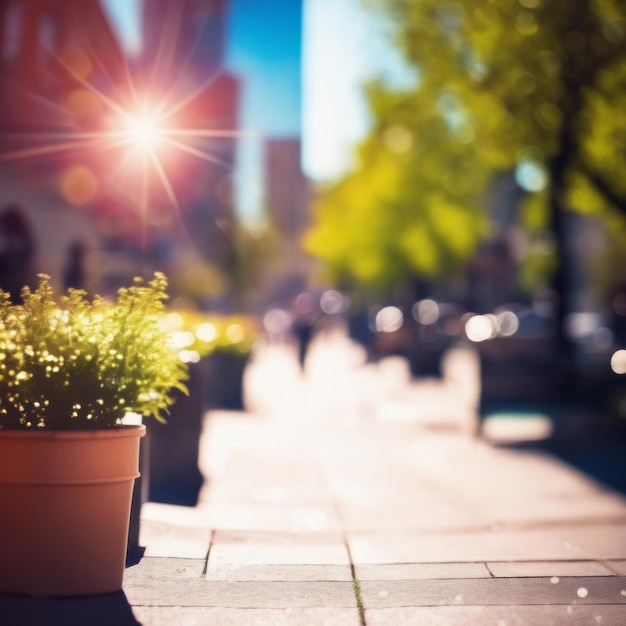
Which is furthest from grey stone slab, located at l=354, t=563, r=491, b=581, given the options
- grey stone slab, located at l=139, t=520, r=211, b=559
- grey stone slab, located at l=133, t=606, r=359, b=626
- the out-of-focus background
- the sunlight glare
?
the sunlight glare

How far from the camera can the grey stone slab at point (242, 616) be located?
6.04 metres

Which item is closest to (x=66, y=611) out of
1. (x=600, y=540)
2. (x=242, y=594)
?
(x=242, y=594)

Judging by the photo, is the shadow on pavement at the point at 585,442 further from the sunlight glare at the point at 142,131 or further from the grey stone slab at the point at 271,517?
the sunlight glare at the point at 142,131

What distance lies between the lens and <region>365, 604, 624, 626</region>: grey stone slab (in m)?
6.14

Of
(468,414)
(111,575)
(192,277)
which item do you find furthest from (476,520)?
(192,277)

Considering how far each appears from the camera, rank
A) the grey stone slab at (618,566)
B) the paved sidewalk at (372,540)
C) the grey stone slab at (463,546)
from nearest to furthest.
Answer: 1. the paved sidewalk at (372,540)
2. the grey stone slab at (618,566)
3. the grey stone slab at (463,546)

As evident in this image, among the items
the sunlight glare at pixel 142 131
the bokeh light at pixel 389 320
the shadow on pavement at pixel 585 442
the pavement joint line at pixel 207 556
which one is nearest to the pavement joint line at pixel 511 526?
the pavement joint line at pixel 207 556

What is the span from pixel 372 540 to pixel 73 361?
3296mm

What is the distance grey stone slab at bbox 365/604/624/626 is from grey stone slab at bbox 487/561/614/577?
36.8 inches

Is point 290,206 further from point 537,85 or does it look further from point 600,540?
point 600,540

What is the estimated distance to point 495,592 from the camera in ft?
22.6

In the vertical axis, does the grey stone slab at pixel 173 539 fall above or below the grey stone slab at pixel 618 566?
above

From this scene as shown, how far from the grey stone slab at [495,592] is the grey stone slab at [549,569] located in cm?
17

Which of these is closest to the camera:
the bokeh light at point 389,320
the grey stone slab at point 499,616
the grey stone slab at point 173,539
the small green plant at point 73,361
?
the grey stone slab at point 499,616
